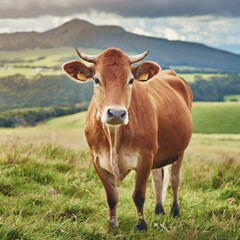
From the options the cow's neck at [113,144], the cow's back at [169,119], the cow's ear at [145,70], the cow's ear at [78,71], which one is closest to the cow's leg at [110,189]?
the cow's neck at [113,144]

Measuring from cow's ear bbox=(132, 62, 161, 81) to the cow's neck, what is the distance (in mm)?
810

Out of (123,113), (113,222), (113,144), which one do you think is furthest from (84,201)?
(123,113)

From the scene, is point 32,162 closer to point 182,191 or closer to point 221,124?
point 182,191

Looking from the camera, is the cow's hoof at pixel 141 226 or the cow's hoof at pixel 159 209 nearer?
the cow's hoof at pixel 141 226

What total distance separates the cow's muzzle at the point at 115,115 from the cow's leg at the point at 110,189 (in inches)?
46.2

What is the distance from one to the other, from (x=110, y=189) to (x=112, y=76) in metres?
1.64

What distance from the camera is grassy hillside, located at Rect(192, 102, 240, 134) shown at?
85.9 meters

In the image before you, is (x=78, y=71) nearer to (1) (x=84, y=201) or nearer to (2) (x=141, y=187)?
(2) (x=141, y=187)

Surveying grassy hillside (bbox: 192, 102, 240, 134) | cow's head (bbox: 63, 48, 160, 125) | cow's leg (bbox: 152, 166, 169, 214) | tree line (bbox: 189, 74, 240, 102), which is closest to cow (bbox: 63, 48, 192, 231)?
cow's head (bbox: 63, 48, 160, 125)

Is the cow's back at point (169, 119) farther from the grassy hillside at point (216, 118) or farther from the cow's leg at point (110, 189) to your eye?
→ the grassy hillside at point (216, 118)

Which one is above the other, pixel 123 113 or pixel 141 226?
pixel 123 113

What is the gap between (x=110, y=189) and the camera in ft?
24.4

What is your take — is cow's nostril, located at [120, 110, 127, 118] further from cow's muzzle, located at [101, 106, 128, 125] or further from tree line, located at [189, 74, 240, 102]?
tree line, located at [189, 74, 240, 102]

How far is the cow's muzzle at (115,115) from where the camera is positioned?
20.4ft
